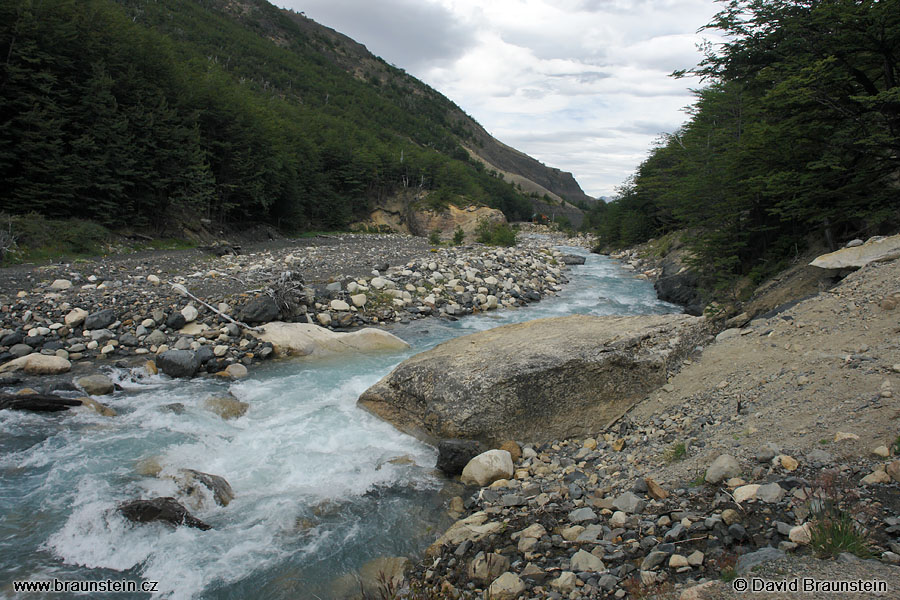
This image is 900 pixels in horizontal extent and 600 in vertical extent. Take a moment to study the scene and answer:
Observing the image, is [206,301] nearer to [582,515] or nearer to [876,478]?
[582,515]

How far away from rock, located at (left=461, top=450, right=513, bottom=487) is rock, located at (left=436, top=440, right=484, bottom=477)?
5.9 inches

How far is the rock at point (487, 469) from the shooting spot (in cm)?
540

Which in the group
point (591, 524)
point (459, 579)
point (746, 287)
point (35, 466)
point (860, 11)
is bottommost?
point (35, 466)

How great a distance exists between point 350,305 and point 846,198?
40.4ft

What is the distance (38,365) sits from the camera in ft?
28.2

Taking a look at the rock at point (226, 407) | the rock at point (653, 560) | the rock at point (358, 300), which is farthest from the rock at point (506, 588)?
the rock at point (358, 300)

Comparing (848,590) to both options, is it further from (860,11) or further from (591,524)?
(860,11)

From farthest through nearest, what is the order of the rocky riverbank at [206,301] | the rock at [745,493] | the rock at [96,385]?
the rocky riverbank at [206,301]
the rock at [96,385]
the rock at [745,493]

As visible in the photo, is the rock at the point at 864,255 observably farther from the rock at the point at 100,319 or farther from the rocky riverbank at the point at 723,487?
the rock at the point at 100,319

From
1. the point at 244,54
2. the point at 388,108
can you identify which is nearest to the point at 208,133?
the point at 244,54

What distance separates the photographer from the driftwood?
7.03 metres

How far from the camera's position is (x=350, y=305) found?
13.8 meters

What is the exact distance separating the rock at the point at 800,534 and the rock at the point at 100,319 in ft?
41.9

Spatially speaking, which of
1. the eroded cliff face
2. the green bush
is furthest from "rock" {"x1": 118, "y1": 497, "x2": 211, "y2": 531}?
the eroded cliff face
